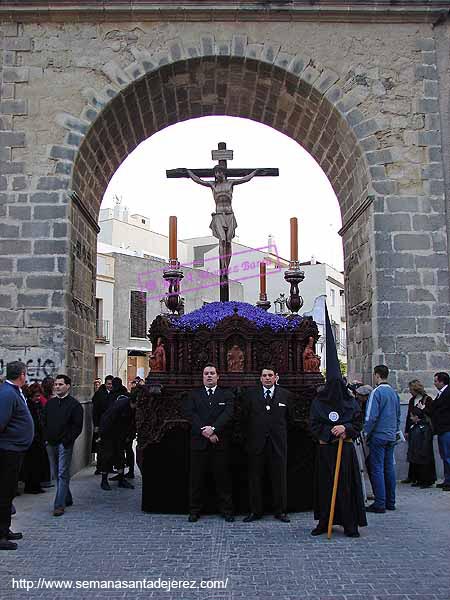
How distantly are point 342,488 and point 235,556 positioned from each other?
1.27 meters

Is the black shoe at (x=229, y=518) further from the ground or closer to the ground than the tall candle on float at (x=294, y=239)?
closer to the ground

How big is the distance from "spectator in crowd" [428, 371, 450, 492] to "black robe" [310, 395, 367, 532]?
2685 mm

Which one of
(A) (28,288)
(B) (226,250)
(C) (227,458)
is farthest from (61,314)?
(C) (227,458)

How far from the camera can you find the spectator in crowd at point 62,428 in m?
6.96

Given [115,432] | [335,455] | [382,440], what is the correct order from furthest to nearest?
[115,432] → [382,440] → [335,455]

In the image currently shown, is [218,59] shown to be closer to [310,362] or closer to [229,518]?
[310,362]

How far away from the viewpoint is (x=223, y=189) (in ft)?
33.6

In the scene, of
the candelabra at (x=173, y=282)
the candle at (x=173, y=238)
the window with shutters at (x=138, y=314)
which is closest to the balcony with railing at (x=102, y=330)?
the window with shutters at (x=138, y=314)

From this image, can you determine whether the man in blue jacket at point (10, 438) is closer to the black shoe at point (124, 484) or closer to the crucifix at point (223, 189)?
the black shoe at point (124, 484)

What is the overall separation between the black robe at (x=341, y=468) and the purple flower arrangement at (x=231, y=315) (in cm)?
159

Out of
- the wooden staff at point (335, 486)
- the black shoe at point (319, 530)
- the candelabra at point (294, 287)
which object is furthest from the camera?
the candelabra at point (294, 287)

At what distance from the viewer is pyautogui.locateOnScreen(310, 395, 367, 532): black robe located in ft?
19.5

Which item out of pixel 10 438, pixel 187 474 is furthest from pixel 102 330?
pixel 10 438

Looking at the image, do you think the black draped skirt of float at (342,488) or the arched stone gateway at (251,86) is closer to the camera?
the black draped skirt of float at (342,488)
